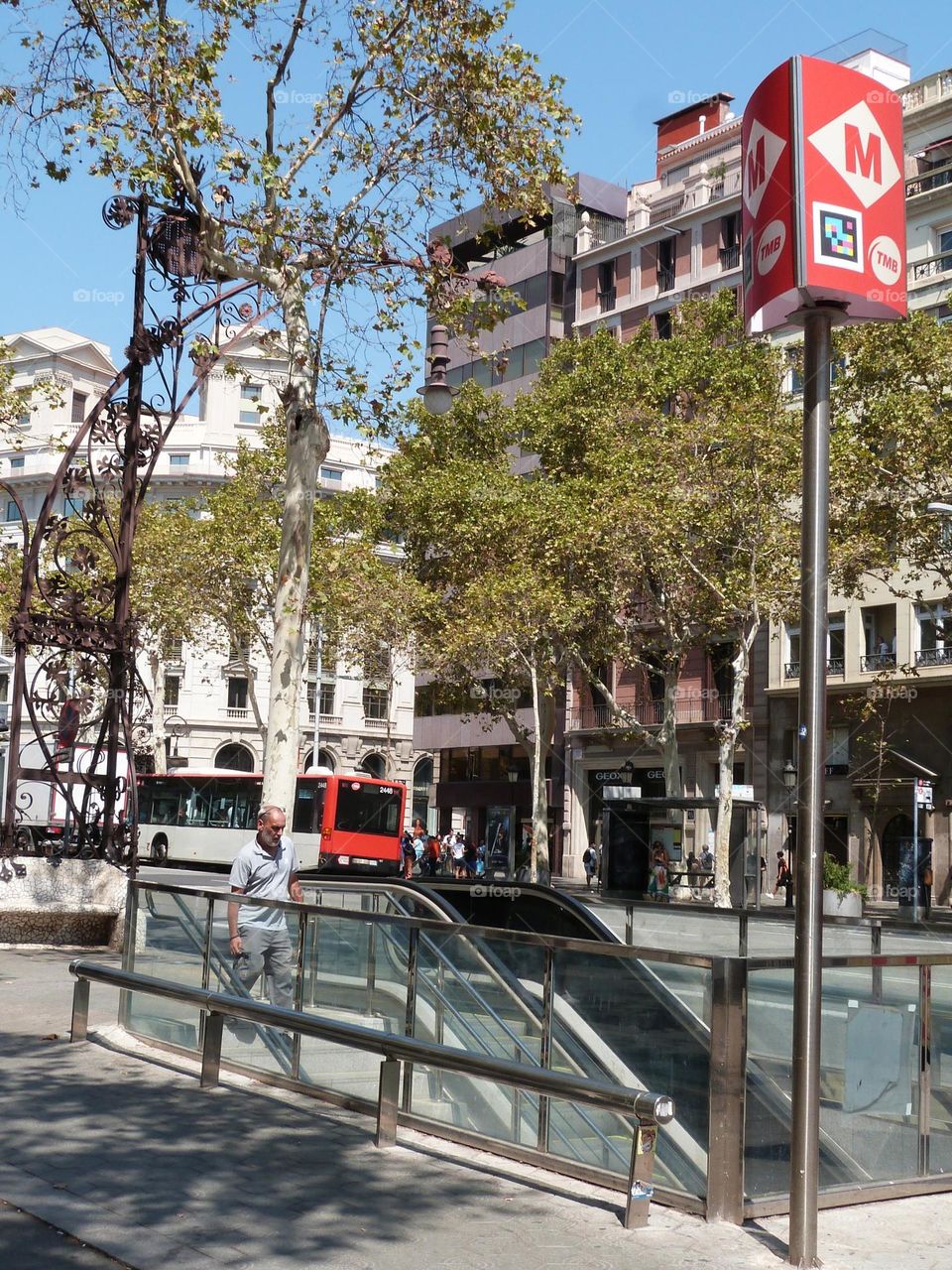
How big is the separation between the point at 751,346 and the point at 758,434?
7899mm

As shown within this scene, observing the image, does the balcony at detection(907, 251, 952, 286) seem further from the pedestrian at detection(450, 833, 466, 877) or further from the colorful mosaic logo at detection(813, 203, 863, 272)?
the colorful mosaic logo at detection(813, 203, 863, 272)

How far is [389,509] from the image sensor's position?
140 feet

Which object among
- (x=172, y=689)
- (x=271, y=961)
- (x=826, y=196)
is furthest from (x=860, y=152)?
(x=172, y=689)

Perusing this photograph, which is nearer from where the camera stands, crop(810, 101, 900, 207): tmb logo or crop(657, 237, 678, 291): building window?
crop(810, 101, 900, 207): tmb logo

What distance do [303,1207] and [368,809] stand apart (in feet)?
114

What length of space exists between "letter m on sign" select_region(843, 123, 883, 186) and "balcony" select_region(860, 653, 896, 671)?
1406 inches

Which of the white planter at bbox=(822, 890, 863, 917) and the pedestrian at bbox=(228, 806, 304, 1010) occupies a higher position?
the pedestrian at bbox=(228, 806, 304, 1010)

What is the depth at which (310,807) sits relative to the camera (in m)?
40.2

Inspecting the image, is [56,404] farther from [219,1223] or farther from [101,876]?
[219,1223]

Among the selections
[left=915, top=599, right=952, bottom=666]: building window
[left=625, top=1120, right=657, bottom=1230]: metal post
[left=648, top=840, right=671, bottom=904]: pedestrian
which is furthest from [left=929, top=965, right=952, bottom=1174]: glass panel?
[left=915, top=599, right=952, bottom=666]: building window

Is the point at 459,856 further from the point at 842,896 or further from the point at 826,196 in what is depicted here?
the point at 826,196

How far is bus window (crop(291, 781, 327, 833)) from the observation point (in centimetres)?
4009

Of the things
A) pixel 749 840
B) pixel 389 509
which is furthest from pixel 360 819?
pixel 749 840

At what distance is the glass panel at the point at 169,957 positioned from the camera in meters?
9.29
